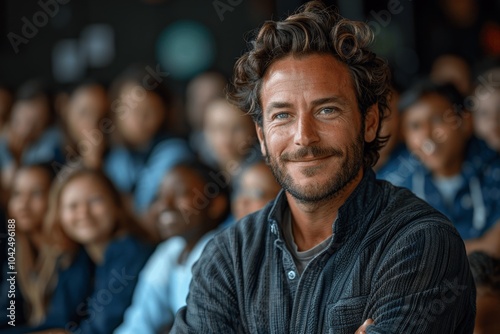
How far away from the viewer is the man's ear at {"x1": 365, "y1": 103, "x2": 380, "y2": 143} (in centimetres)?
159

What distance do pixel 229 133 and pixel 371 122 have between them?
1.72m

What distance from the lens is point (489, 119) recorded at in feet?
9.80

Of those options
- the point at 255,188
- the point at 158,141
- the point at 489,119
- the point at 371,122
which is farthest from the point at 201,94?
the point at 371,122

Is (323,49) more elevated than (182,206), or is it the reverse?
(323,49)

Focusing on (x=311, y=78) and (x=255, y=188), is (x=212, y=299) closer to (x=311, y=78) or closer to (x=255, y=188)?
(x=311, y=78)

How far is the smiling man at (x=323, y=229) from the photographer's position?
1.36 meters

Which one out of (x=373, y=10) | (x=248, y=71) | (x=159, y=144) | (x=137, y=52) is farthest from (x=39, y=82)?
(x=248, y=71)

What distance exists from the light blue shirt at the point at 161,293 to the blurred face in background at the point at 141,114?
84 centimetres

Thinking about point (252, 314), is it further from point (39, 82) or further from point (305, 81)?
point (39, 82)

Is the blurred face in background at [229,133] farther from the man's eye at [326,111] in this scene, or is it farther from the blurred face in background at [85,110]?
the man's eye at [326,111]

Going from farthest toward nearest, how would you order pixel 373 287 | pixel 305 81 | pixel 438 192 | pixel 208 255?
pixel 438 192 → pixel 208 255 → pixel 305 81 → pixel 373 287

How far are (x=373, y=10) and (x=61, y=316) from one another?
2005 mm

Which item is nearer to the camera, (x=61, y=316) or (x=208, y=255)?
(x=208, y=255)

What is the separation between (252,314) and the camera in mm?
1488
